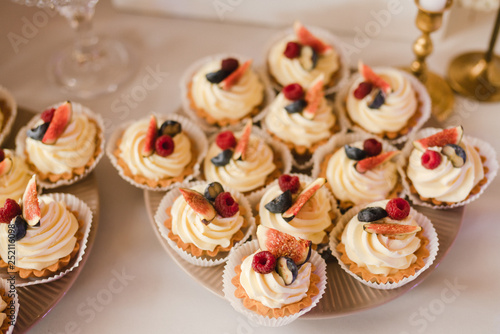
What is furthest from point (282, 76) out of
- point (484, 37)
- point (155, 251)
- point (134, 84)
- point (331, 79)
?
point (484, 37)

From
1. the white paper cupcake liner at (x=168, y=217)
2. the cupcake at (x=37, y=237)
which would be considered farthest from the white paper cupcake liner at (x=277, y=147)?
the cupcake at (x=37, y=237)

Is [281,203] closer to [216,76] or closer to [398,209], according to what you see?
[398,209]

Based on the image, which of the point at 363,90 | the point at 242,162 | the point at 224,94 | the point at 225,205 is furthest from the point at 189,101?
the point at 363,90

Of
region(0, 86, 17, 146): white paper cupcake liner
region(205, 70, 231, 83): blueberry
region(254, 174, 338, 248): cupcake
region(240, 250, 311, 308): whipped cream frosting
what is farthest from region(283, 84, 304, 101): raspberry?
region(0, 86, 17, 146): white paper cupcake liner

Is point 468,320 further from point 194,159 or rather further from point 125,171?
point 125,171

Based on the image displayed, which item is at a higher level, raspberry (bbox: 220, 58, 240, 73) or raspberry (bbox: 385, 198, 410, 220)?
raspberry (bbox: 220, 58, 240, 73)

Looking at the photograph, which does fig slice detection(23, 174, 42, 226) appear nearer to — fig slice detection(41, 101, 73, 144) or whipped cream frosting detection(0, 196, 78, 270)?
whipped cream frosting detection(0, 196, 78, 270)

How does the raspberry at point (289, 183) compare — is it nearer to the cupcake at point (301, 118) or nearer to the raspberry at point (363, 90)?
the cupcake at point (301, 118)
